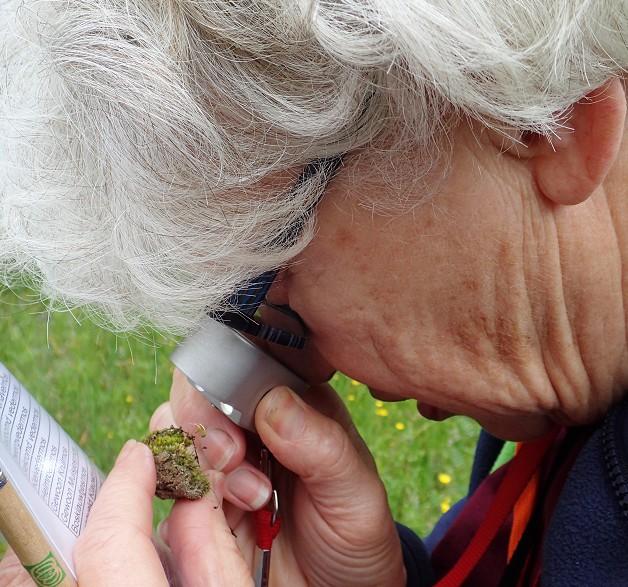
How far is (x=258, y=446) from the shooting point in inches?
63.6

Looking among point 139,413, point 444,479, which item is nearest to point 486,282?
point 444,479

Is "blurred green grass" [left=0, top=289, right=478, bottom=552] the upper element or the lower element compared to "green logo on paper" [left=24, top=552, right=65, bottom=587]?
lower

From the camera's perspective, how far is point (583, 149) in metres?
1.00

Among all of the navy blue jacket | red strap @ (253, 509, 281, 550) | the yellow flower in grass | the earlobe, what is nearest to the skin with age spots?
the earlobe

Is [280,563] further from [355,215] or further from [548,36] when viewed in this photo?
[548,36]

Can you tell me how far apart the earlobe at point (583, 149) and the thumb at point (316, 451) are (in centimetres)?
62

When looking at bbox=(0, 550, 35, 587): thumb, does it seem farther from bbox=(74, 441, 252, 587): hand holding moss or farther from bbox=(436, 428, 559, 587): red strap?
bbox=(436, 428, 559, 587): red strap

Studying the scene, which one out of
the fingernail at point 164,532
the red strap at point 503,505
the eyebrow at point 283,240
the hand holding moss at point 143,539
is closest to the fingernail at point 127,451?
the hand holding moss at point 143,539

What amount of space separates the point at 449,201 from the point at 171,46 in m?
0.39

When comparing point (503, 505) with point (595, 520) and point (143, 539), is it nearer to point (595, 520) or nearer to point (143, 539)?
point (595, 520)

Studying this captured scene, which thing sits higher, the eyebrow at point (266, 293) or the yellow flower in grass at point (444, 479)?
the eyebrow at point (266, 293)

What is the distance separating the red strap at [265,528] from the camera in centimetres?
152

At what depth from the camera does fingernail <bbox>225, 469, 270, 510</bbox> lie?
1495 millimetres

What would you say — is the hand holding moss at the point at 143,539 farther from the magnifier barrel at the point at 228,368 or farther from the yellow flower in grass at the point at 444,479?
the yellow flower in grass at the point at 444,479
